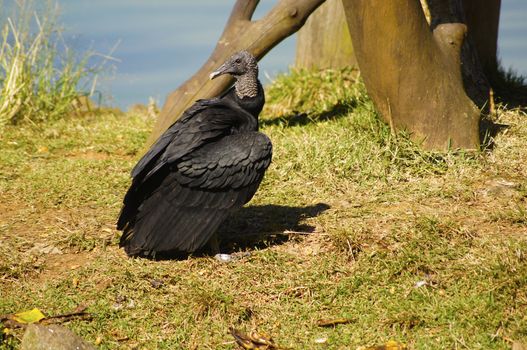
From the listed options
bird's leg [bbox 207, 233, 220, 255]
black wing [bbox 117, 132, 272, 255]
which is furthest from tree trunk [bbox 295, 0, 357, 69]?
bird's leg [bbox 207, 233, 220, 255]

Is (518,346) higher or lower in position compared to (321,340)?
higher

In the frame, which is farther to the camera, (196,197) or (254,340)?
(196,197)

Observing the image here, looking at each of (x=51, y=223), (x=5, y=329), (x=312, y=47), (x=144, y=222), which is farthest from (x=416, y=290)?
(x=312, y=47)

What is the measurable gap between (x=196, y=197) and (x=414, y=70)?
7.52ft

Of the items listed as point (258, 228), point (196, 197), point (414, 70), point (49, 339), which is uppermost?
point (414, 70)

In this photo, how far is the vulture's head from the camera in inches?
225

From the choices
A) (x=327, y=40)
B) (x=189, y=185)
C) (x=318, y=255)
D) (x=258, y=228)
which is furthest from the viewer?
(x=327, y=40)

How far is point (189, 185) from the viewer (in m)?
5.07

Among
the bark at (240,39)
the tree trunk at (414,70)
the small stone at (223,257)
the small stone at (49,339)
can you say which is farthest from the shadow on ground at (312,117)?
the small stone at (49,339)

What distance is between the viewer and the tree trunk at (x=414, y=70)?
20.1 ft

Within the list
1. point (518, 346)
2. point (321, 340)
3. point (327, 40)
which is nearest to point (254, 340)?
point (321, 340)

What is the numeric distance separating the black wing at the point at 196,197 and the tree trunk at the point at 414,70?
64.8 inches

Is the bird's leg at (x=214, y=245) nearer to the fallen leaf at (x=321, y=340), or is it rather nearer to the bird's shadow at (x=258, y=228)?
the bird's shadow at (x=258, y=228)

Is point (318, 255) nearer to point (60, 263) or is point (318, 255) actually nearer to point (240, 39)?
point (60, 263)
